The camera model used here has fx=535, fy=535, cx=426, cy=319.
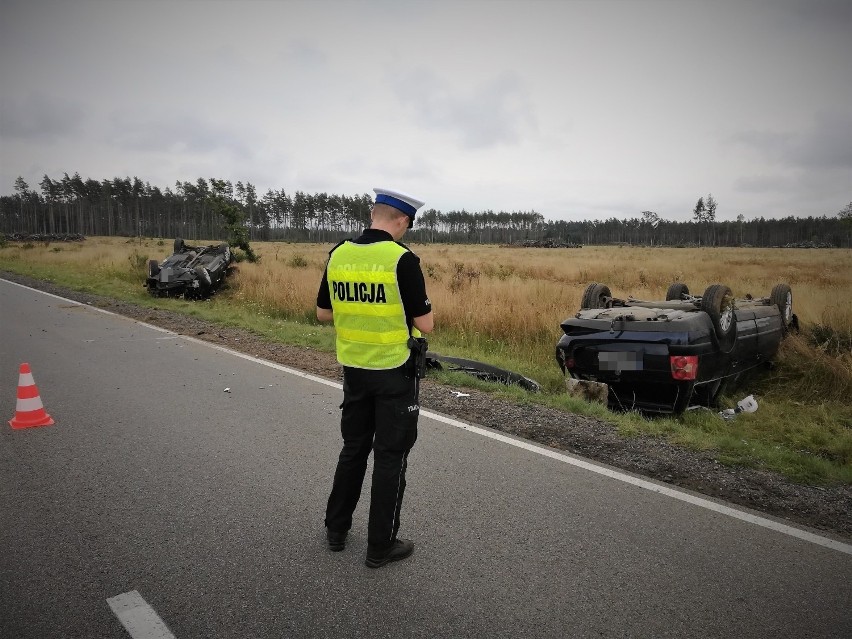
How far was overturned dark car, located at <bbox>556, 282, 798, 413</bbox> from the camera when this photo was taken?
5.06 metres

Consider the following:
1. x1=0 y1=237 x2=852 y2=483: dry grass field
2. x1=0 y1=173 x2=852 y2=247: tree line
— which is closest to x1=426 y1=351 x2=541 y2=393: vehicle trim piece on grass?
x1=0 y1=237 x2=852 y2=483: dry grass field

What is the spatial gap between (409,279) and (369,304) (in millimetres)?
247

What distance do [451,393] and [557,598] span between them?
3.72 m

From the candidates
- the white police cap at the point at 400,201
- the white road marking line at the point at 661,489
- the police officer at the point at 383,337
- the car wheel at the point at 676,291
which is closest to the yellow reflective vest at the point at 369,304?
the police officer at the point at 383,337

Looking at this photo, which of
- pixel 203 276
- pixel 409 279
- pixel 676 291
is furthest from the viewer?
pixel 203 276

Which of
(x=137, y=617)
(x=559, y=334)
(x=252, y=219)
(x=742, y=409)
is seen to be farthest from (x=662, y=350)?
(x=252, y=219)

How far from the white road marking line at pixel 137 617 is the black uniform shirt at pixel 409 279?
1.74 meters

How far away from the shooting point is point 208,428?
16.1ft

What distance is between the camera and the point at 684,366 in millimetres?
5027

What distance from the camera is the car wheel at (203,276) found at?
15.0 m

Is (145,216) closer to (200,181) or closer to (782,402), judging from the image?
(200,181)

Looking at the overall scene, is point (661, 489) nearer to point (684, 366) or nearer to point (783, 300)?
point (684, 366)

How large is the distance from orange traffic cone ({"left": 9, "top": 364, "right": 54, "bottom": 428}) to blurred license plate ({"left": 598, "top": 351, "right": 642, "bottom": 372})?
531 centimetres

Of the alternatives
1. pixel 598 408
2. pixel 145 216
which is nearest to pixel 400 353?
pixel 598 408
